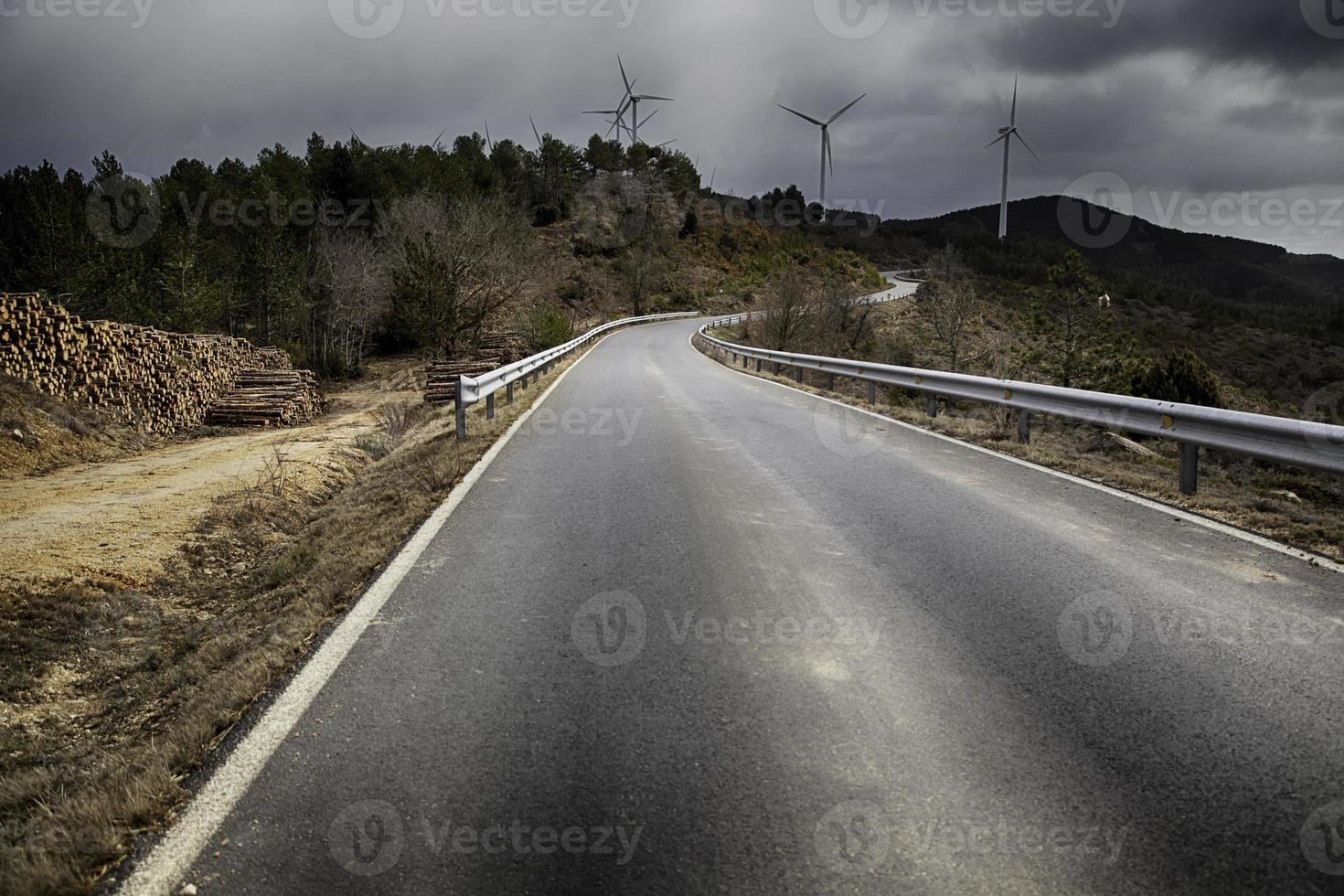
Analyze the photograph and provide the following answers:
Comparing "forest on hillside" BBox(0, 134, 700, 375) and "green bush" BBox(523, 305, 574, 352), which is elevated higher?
"forest on hillside" BBox(0, 134, 700, 375)

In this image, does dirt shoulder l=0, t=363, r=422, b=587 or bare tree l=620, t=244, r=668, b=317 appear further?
bare tree l=620, t=244, r=668, b=317

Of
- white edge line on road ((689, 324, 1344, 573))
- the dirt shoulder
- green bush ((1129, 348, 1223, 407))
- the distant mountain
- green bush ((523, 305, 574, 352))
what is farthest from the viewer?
the distant mountain

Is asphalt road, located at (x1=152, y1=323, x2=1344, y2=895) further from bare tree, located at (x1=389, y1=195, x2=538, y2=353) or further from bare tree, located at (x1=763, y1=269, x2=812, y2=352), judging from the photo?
bare tree, located at (x1=763, y1=269, x2=812, y2=352)

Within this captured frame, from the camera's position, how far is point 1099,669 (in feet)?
11.5

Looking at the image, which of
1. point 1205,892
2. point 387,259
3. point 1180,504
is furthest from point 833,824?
point 387,259

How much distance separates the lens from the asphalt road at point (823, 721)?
2279 mm

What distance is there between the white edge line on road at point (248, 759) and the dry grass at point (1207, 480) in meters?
5.87

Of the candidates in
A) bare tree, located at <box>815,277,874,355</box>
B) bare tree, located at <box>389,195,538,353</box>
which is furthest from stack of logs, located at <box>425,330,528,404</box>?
bare tree, located at <box>815,277,874,355</box>

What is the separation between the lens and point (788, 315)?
33.7 meters

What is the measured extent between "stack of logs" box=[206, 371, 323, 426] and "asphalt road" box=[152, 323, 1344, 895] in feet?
50.0

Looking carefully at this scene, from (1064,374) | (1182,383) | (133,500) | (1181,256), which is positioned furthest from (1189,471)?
(1181,256)

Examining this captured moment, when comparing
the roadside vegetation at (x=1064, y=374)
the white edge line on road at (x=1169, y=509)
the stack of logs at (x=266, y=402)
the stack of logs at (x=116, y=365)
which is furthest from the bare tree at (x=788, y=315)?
the white edge line on road at (x=1169, y=509)

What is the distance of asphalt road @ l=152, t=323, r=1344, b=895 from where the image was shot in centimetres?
228

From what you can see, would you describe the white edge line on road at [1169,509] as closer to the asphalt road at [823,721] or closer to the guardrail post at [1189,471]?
the asphalt road at [823,721]
